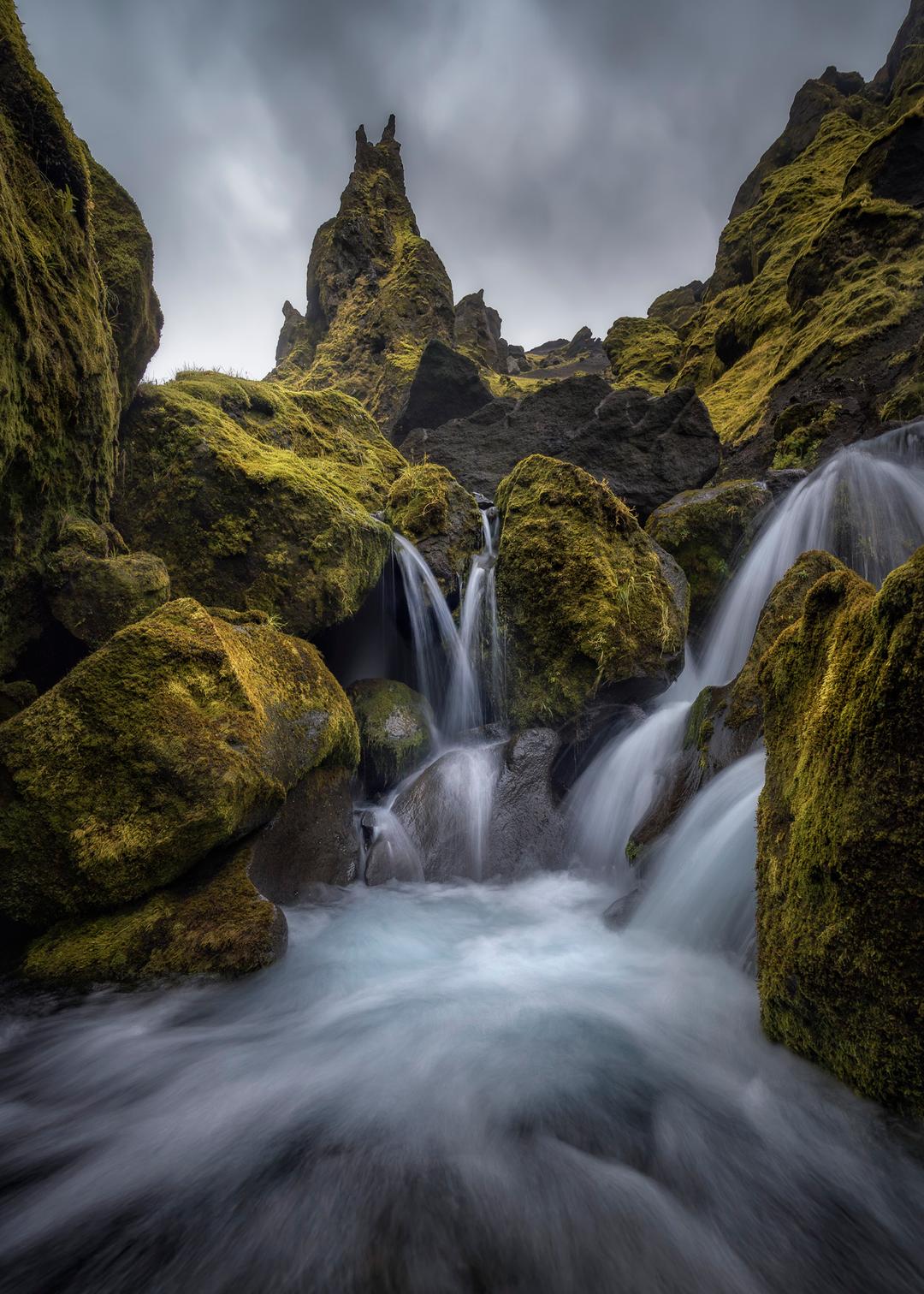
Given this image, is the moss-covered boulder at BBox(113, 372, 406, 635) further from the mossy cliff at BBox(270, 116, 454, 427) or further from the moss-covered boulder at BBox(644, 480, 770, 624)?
the mossy cliff at BBox(270, 116, 454, 427)

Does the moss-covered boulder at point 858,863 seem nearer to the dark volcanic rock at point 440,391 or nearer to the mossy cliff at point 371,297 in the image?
the dark volcanic rock at point 440,391

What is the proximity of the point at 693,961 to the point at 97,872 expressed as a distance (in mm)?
3594

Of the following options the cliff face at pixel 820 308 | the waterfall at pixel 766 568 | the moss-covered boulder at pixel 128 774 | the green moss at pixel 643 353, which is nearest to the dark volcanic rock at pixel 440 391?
the cliff face at pixel 820 308

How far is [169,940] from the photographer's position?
321 cm

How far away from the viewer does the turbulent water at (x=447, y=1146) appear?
155cm

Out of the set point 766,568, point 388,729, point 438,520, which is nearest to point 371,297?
point 438,520

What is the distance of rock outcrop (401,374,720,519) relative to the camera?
12289mm

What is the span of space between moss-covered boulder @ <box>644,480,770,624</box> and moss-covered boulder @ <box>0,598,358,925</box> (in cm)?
713

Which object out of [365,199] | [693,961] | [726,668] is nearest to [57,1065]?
[693,961]

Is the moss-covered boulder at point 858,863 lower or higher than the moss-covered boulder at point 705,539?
lower

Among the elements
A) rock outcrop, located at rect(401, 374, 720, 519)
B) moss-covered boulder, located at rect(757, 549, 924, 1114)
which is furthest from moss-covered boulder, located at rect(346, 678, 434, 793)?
rock outcrop, located at rect(401, 374, 720, 519)

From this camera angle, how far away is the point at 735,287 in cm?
2580

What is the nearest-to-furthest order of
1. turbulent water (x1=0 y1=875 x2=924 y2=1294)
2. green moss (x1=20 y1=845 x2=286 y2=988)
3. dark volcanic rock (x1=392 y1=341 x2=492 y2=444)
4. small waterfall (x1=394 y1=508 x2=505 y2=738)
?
turbulent water (x1=0 y1=875 x2=924 y2=1294) < green moss (x1=20 y1=845 x2=286 y2=988) < small waterfall (x1=394 y1=508 x2=505 y2=738) < dark volcanic rock (x1=392 y1=341 x2=492 y2=444)

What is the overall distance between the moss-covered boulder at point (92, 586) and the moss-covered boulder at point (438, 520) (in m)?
4.78
